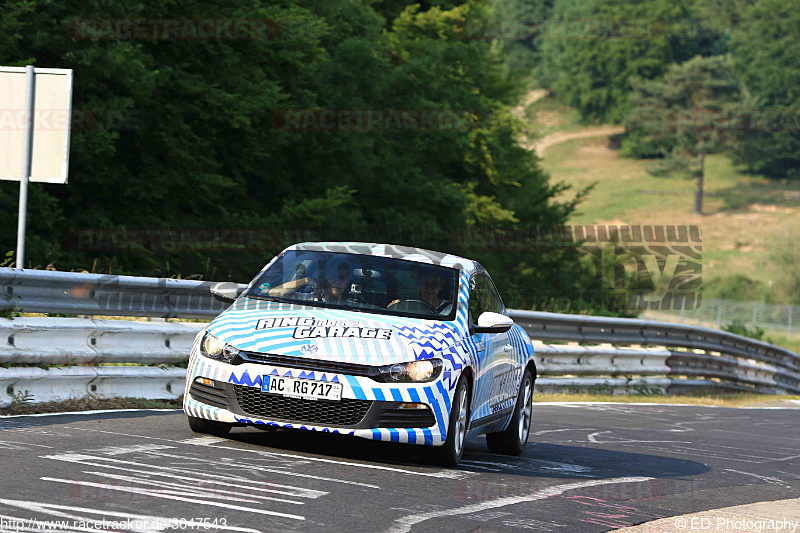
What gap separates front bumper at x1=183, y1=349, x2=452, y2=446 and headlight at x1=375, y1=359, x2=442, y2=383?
1.5 inches

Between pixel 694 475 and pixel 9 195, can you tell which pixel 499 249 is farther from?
pixel 694 475

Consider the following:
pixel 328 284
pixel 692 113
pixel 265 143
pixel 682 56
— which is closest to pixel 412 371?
pixel 328 284

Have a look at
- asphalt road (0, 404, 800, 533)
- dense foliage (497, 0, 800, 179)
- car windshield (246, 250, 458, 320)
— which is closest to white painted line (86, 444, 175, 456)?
asphalt road (0, 404, 800, 533)

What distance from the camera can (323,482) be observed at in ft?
23.3

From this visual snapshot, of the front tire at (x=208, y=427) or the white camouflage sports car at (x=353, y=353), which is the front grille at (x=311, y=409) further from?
the front tire at (x=208, y=427)

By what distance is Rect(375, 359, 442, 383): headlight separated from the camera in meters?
7.82

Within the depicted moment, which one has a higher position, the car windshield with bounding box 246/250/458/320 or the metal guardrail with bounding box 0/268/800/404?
the car windshield with bounding box 246/250/458/320

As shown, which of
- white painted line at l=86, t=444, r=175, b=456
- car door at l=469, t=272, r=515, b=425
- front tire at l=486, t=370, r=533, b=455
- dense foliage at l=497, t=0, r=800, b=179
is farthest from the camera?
dense foliage at l=497, t=0, r=800, b=179

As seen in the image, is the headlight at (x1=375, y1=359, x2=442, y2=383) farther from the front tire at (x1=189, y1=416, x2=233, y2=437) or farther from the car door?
the front tire at (x1=189, y1=416, x2=233, y2=437)

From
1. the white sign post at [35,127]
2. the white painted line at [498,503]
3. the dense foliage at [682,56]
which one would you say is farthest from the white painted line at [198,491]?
the dense foliage at [682,56]

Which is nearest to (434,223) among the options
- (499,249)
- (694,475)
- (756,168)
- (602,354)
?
(499,249)

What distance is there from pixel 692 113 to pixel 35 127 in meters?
141

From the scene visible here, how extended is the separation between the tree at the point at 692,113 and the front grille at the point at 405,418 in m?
137

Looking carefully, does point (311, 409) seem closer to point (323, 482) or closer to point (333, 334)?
point (333, 334)
